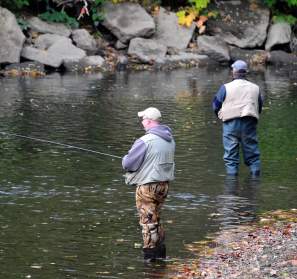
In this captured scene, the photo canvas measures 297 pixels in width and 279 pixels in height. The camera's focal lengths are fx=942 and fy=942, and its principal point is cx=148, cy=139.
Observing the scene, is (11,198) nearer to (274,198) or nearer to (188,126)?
(274,198)

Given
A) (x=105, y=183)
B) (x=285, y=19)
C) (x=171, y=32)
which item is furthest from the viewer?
(x=285, y=19)

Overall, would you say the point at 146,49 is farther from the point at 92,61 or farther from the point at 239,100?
the point at 239,100

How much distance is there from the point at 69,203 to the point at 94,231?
1.50 m

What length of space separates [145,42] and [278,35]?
5.82m

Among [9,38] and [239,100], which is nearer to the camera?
[239,100]

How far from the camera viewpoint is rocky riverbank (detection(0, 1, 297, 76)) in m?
30.5

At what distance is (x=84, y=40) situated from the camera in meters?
32.8

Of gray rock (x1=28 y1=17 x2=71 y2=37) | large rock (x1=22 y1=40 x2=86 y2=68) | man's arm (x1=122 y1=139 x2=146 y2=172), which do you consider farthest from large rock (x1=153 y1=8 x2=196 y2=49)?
man's arm (x1=122 y1=139 x2=146 y2=172)

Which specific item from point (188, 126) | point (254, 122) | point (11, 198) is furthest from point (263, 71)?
point (11, 198)

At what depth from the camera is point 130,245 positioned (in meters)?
10.2

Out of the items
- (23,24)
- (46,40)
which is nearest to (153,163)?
(46,40)

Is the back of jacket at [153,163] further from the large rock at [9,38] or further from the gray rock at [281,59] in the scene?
the gray rock at [281,59]

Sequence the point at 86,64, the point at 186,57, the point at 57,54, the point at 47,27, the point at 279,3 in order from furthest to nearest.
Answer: the point at 279,3 → the point at 186,57 → the point at 47,27 → the point at 86,64 → the point at 57,54

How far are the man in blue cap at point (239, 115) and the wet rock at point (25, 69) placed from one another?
628 inches
